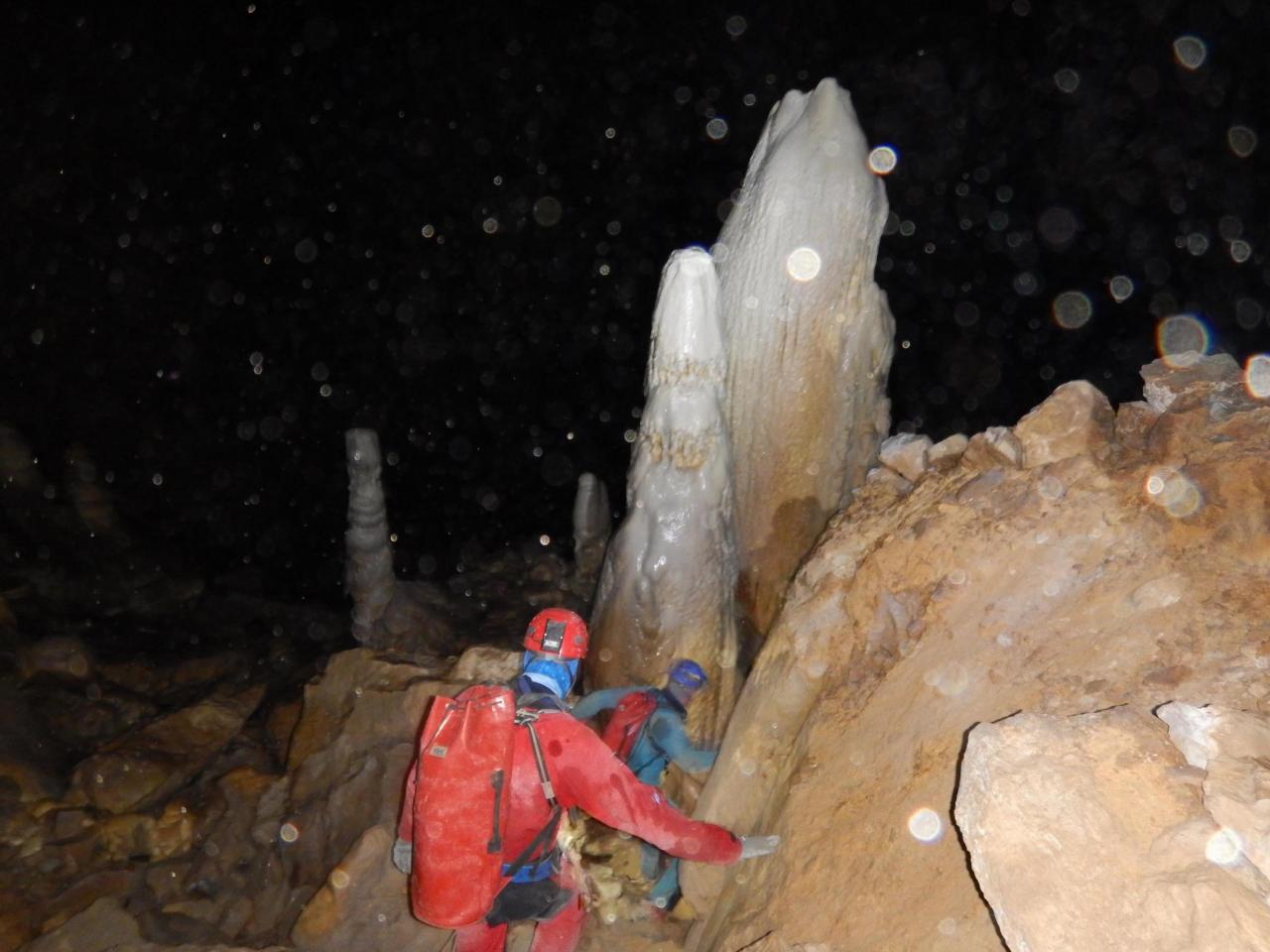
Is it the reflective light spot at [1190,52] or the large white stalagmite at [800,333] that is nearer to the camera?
the large white stalagmite at [800,333]

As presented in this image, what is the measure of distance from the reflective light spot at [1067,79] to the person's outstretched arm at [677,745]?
47.6ft

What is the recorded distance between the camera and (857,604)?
289 cm

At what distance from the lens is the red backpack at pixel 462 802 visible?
6.60 feet

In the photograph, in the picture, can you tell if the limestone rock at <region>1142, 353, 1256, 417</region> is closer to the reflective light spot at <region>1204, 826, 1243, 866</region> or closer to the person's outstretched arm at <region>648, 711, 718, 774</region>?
the reflective light spot at <region>1204, 826, 1243, 866</region>

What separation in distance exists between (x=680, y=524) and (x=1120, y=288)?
1263 centimetres

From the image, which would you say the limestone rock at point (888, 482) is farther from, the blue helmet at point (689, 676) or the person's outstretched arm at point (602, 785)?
the person's outstretched arm at point (602, 785)

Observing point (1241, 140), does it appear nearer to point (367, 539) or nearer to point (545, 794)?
point (367, 539)

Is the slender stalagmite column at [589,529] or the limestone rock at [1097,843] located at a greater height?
the limestone rock at [1097,843]

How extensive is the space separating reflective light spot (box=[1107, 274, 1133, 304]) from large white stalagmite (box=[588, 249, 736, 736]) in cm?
1221

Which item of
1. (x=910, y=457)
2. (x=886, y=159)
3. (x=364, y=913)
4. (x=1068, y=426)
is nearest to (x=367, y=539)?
(x=364, y=913)

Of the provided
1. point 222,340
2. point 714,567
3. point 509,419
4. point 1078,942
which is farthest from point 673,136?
point 1078,942

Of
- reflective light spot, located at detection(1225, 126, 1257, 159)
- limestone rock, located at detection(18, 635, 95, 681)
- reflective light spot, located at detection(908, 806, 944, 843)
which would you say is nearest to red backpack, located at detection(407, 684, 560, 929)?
reflective light spot, located at detection(908, 806, 944, 843)

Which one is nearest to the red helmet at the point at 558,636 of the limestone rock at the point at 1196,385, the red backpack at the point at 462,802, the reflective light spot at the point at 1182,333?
the red backpack at the point at 462,802

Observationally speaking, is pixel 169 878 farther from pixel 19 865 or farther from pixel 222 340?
pixel 222 340
